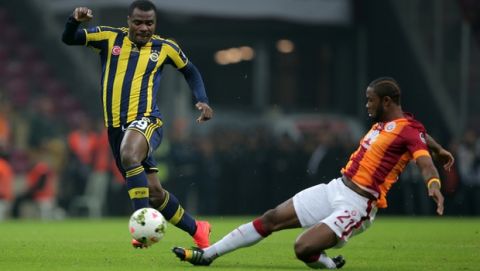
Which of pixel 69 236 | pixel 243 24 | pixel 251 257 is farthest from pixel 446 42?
pixel 251 257

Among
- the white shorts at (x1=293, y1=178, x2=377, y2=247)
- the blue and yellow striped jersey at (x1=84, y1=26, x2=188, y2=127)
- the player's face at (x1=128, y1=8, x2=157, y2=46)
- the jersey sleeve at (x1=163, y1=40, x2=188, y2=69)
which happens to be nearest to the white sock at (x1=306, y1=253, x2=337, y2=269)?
the white shorts at (x1=293, y1=178, x2=377, y2=247)

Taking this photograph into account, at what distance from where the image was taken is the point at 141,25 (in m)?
10.1

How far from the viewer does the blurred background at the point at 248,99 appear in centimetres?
2164

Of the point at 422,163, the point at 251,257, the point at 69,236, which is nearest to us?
the point at 422,163

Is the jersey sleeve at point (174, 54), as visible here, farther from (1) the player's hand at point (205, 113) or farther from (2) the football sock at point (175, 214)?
(2) the football sock at point (175, 214)

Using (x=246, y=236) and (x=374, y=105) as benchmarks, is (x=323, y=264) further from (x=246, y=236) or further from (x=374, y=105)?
(x=374, y=105)

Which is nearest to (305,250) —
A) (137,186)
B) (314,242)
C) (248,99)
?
(314,242)

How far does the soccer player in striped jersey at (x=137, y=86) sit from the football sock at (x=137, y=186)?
0.95 ft

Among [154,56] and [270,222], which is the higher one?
[154,56]

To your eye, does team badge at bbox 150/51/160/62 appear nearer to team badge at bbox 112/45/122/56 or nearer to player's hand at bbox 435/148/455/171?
team badge at bbox 112/45/122/56

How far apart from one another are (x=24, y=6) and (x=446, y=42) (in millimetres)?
9738

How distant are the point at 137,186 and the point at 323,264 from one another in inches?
66.0

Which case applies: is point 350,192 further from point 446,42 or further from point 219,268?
point 446,42

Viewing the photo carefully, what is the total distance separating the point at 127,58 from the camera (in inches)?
399
